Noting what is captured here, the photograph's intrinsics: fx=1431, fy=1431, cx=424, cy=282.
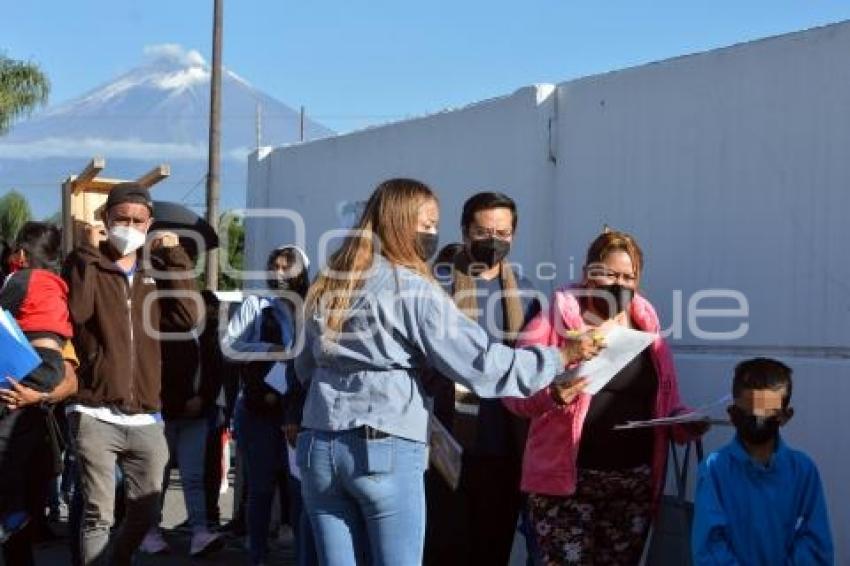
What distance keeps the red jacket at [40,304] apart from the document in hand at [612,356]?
2.56 metres

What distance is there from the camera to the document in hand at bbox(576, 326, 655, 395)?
16.9 feet

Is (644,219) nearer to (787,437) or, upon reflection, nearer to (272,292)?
(787,437)

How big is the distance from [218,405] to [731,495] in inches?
179

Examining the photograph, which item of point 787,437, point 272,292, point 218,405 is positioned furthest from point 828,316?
point 218,405

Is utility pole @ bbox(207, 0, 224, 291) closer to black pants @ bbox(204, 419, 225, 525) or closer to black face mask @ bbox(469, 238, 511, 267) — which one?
black pants @ bbox(204, 419, 225, 525)

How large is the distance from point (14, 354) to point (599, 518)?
2693 mm

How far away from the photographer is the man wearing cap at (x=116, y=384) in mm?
6461

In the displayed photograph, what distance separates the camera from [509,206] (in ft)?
20.2

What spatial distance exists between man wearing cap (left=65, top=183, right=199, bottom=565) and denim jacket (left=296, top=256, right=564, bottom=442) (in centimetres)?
211

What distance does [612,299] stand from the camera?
5758mm

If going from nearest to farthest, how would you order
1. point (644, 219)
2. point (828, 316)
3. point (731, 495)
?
1. point (731, 495)
2. point (828, 316)
3. point (644, 219)

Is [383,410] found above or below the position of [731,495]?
above

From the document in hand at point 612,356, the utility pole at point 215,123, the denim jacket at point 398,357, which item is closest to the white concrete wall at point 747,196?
the document in hand at point 612,356

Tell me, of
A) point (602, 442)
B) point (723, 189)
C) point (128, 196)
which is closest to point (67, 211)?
point (128, 196)
